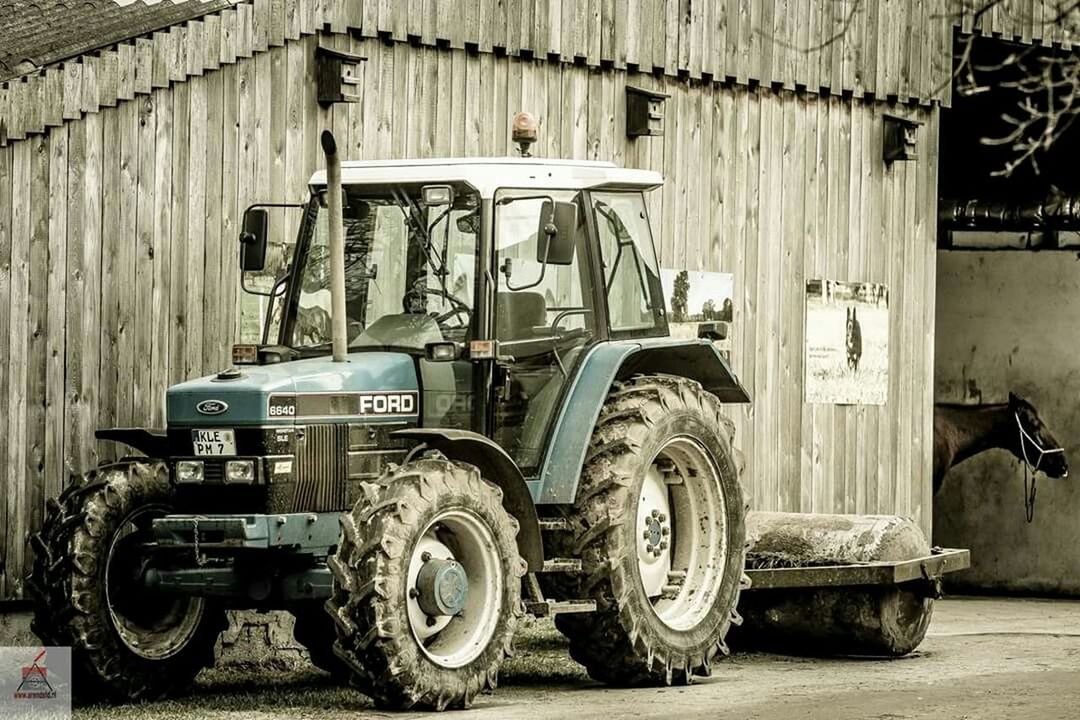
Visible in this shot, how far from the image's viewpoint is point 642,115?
45.6 ft

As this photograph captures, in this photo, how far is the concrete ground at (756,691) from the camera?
9.06 m

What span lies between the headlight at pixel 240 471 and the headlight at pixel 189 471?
7.1 inches

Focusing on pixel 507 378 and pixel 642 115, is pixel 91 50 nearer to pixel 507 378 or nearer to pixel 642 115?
pixel 507 378

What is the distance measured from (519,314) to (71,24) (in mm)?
4995

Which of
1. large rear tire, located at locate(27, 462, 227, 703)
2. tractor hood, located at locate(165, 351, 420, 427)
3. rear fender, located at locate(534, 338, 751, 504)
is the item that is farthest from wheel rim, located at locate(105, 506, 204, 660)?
rear fender, located at locate(534, 338, 751, 504)

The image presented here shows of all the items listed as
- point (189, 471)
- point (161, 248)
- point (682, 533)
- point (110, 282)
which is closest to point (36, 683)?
point (189, 471)

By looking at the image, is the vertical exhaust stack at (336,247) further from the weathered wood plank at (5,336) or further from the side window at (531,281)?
the weathered wood plank at (5,336)

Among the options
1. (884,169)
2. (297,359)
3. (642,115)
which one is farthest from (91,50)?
(884,169)

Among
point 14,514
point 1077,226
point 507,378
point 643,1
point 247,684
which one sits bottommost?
point 247,684

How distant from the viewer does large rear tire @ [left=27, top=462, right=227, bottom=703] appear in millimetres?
9391

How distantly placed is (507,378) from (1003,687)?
315 centimetres

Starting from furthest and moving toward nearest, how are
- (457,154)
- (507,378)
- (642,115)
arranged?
1. (642,115)
2. (457,154)
3. (507,378)

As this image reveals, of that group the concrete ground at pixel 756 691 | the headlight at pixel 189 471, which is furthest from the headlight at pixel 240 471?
the concrete ground at pixel 756 691

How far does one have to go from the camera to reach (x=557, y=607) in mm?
9422
